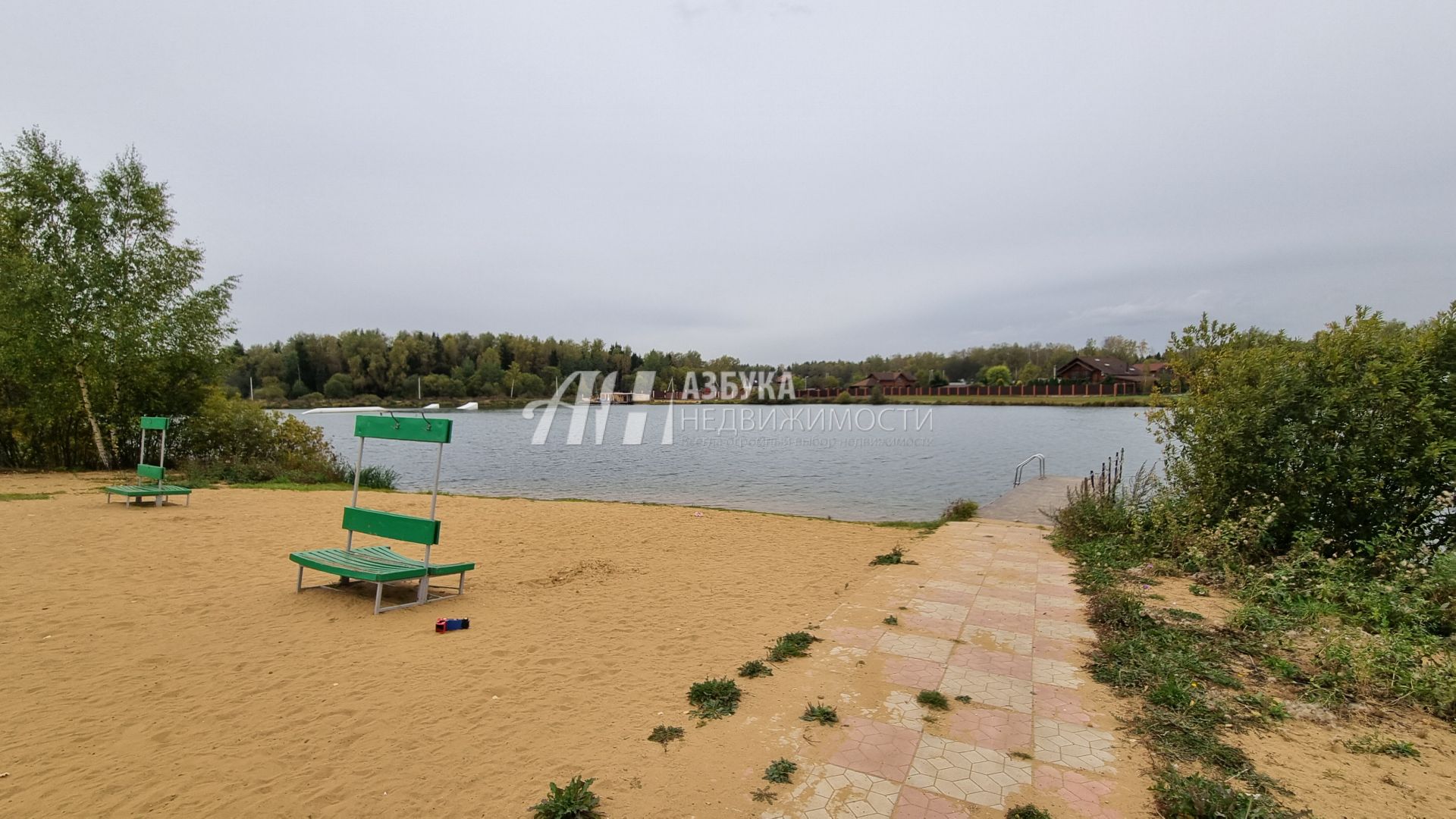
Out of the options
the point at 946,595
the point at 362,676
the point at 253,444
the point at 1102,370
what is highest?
the point at 1102,370

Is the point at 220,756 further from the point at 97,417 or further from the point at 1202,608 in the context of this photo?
the point at 97,417

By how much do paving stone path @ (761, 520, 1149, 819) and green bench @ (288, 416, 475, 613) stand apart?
325 cm

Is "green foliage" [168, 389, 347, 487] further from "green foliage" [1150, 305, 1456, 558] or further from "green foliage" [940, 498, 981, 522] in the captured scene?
"green foliage" [1150, 305, 1456, 558]

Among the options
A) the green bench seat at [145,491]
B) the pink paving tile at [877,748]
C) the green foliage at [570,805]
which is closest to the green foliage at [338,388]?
the green bench seat at [145,491]

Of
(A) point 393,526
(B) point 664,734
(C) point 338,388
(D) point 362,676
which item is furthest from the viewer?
(C) point 338,388

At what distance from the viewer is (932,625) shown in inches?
183

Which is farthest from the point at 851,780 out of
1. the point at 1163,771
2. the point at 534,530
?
the point at 534,530

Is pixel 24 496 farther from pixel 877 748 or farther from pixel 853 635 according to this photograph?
pixel 877 748

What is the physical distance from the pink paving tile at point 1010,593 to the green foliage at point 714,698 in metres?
3.03

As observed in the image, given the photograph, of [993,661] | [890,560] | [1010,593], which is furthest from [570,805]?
[890,560]

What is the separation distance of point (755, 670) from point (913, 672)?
0.98 m

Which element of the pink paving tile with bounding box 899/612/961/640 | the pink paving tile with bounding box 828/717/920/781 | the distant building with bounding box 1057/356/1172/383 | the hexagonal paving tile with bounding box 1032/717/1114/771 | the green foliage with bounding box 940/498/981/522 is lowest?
the green foliage with bounding box 940/498/981/522

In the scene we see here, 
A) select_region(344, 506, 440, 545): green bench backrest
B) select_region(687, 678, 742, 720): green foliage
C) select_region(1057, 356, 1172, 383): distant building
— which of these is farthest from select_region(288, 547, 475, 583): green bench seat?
select_region(1057, 356, 1172, 383): distant building

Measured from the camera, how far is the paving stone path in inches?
99.3
